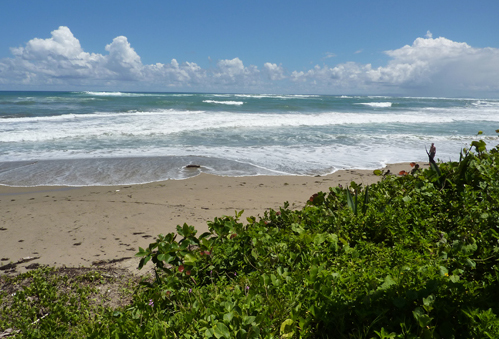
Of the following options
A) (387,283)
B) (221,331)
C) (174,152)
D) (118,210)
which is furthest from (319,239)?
(174,152)

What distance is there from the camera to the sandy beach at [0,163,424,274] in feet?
12.4

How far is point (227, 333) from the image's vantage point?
1383mm

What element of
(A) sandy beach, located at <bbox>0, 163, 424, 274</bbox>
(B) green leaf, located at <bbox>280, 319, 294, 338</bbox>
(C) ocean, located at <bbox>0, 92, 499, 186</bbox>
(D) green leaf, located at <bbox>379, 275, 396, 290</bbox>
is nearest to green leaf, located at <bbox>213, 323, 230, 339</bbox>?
(B) green leaf, located at <bbox>280, 319, 294, 338</bbox>

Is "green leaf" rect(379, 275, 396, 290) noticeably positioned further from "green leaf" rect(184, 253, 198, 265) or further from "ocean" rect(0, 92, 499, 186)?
"ocean" rect(0, 92, 499, 186)

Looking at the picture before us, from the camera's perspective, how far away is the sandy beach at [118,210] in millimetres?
3773

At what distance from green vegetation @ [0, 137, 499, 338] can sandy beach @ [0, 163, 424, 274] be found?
0.74m

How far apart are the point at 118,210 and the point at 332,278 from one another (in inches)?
161

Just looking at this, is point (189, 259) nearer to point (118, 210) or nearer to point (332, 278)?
point (332, 278)

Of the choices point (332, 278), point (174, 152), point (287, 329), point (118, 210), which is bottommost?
point (118, 210)

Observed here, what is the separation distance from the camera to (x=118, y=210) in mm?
5078

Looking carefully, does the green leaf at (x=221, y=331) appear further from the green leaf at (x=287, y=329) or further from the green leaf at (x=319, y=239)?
the green leaf at (x=319, y=239)

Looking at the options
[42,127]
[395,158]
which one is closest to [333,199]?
[395,158]

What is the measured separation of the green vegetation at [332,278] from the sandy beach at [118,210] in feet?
2.43

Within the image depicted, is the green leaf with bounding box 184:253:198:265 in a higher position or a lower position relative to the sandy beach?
higher
